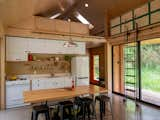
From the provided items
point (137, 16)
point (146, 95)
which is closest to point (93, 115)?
point (146, 95)

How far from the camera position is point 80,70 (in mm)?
6402

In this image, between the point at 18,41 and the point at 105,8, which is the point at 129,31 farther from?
the point at 18,41

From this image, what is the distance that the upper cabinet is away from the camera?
5.10m

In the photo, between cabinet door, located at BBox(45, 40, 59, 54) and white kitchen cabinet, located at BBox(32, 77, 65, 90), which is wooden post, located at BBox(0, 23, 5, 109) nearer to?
white kitchen cabinet, located at BBox(32, 77, 65, 90)

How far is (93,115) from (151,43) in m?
3.12

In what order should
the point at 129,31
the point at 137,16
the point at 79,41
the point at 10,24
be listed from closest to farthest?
the point at 10,24 < the point at 137,16 < the point at 129,31 < the point at 79,41

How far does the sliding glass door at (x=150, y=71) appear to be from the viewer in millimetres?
5066

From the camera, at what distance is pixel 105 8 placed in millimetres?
7297

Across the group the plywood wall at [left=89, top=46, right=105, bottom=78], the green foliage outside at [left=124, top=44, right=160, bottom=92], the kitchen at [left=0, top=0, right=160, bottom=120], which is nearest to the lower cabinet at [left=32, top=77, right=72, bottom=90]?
the kitchen at [left=0, top=0, right=160, bottom=120]

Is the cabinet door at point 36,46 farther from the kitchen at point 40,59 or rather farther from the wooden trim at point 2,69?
the wooden trim at point 2,69

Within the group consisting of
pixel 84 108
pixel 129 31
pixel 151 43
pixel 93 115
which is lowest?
pixel 93 115

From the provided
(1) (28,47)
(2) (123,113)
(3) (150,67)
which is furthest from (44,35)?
(3) (150,67)

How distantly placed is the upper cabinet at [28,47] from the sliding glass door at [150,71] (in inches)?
109

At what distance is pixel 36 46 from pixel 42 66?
1.00 meters
